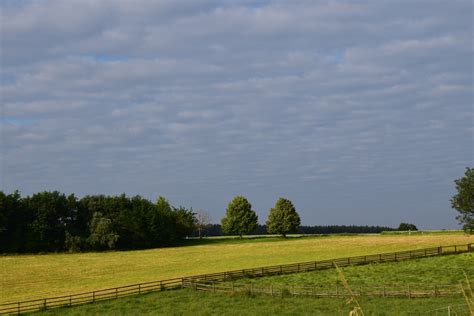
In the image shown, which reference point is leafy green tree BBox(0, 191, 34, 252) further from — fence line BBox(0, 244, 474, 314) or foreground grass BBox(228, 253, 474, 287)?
foreground grass BBox(228, 253, 474, 287)

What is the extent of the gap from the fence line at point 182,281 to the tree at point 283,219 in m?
55.0

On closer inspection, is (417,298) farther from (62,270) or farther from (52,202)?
(52,202)

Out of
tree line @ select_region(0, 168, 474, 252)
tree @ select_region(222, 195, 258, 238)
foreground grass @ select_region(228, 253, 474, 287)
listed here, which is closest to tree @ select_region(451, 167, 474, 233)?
tree line @ select_region(0, 168, 474, 252)

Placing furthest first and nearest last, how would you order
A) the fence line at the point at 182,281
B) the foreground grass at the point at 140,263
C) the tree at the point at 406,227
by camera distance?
1. the tree at the point at 406,227
2. the foreground grass at the point at 140,263
3. the fence line at the point at 182,281

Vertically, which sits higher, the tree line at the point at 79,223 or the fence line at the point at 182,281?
the tree line at the point at 79,223

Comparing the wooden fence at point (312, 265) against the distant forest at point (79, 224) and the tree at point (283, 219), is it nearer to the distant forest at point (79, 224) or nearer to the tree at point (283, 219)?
the distant forest at point (79, 224)

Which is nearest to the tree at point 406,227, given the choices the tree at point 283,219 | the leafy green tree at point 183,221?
the tree at point 283,219

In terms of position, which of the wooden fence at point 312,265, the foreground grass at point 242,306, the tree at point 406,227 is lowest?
the foreground grass at point 242,306

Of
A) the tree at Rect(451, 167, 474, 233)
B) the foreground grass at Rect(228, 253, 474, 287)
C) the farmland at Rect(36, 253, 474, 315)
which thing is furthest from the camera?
the tree at Rect(451, 167, 474, 233)

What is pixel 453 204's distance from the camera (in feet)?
292

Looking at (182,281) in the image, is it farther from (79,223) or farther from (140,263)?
(79,223)

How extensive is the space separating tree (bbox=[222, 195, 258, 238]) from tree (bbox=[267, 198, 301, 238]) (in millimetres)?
5261

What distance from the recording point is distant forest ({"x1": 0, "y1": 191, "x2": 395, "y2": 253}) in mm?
96750

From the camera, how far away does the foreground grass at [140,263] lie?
5962 cm
